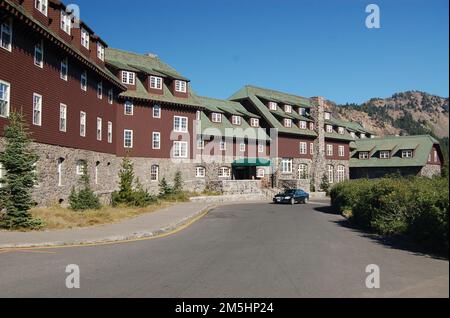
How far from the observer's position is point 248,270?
9.05 m

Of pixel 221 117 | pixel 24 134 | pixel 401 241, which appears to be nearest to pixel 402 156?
pixel 221 117

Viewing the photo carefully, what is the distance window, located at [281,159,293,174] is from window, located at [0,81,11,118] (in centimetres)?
Answer: 4065

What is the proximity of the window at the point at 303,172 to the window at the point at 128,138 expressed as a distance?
27848 millimetres

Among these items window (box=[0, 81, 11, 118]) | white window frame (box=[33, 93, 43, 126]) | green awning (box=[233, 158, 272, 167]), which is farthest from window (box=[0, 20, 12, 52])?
green awning (box=[233, 158, 272, 167])

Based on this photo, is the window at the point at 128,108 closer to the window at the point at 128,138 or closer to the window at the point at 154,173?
the window at the point at 128,138

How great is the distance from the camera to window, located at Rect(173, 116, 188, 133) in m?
42.8

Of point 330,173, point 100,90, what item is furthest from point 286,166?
point 100,90

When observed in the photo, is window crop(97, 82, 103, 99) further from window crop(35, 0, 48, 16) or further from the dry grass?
the dry grass

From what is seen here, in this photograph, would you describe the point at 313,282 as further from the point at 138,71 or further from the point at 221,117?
the point at 221,117

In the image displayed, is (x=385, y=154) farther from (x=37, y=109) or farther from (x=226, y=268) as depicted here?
(x=226, y=268)

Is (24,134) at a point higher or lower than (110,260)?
higher

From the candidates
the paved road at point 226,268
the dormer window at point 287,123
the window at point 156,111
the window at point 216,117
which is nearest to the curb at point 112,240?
the paved road at point 226,268

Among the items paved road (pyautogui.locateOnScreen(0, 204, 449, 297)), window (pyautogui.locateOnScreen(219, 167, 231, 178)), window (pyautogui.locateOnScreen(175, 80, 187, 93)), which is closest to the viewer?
paved road (pyautogui.locateOnScreen(0, 204, 449, 297))

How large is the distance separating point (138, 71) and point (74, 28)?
41.3 feet
